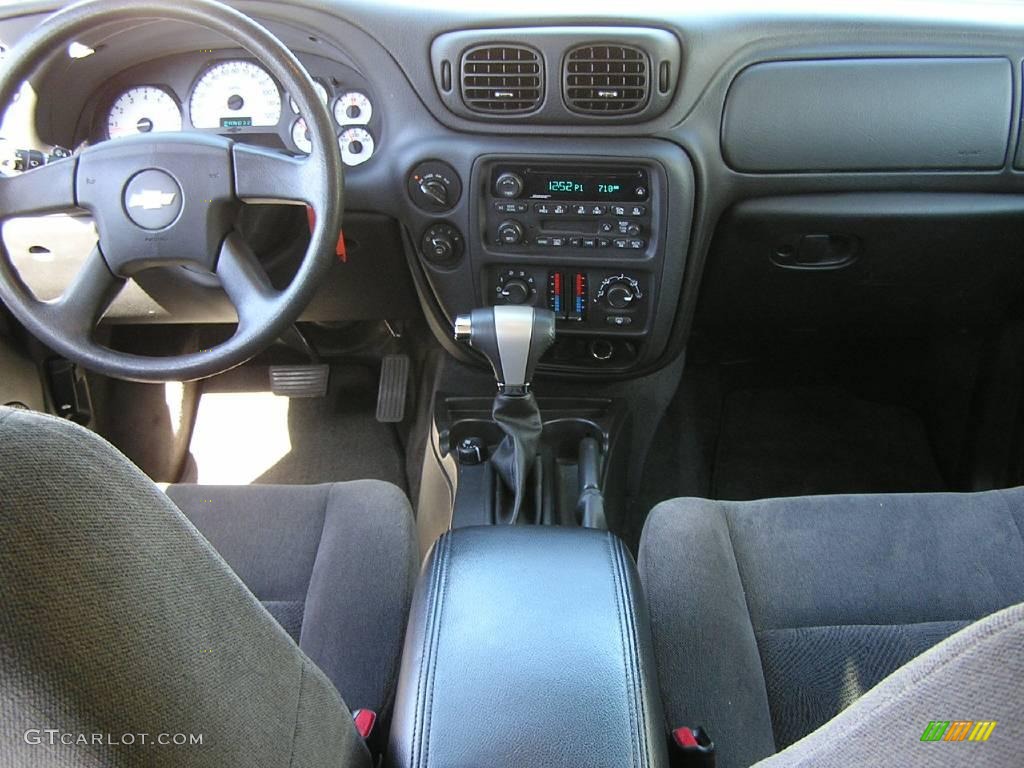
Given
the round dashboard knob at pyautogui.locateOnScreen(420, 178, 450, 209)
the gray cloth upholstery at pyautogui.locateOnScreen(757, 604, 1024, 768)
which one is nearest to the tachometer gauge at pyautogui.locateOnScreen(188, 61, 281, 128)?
the round dashboard knob at pyautogui.locateOnScreen(420, 178, 450, 209)

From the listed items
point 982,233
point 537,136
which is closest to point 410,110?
point 537,136

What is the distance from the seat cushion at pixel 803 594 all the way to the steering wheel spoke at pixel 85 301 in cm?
84

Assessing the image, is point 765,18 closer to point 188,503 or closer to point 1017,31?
point 1017,31

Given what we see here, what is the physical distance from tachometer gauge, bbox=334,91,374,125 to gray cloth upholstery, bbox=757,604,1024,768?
128 cm

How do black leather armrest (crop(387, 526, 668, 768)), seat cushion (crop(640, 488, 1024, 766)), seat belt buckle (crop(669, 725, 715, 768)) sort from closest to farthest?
black leather armrest (crop(387, 526, 668, 768)) < seat belt buckle (crop(669, 725, 715, 768)) < seat cushion (crop(640, 488, 1024, 766))

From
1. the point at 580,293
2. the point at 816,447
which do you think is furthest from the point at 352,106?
the point at 816,447

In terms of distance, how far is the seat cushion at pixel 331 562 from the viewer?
1056 millimetres

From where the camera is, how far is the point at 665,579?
1.11 meters

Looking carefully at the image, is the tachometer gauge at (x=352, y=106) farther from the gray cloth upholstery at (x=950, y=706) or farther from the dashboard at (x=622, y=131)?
the gray cloth upholstery at (x=950, y=706)

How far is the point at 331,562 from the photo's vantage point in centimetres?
118

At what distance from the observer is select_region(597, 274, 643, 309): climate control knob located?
1619 millimetres

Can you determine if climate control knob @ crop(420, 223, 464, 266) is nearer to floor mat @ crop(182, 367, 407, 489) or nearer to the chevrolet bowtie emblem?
the chevrolet bowtie emblem

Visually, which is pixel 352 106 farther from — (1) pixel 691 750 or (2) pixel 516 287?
(1) pixel 691 750

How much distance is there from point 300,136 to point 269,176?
32cm
